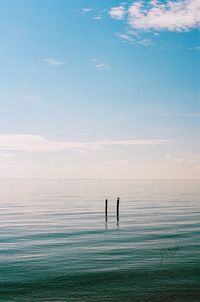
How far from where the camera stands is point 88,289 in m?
26.8

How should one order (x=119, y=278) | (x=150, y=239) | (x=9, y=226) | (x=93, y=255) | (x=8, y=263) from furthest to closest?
(x=9, y=226) < (x=150, y=239) < (x=93, y=255) < (x=8, y=263) < (x=119, y=278)

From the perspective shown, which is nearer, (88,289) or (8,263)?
(88,289)

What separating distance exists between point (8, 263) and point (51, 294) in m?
10.9

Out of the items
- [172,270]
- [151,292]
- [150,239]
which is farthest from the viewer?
[150,239]

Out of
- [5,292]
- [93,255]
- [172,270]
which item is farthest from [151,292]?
[93,255]

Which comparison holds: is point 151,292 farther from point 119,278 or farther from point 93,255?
point 93,255

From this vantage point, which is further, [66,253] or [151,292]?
[66,253]

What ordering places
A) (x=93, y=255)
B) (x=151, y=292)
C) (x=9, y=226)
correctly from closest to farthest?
(x=151, y=292), (x=93, y=255), (x=9, y=226)

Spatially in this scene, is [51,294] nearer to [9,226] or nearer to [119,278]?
[119,278]

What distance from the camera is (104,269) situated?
1281 inches

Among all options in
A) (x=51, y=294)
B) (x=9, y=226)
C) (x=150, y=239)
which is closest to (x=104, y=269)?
(x=51, y=294)

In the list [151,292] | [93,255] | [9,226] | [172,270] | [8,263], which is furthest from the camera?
[9,226]

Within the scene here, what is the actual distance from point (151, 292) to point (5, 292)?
10.4m

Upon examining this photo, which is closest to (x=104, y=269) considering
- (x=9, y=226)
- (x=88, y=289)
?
(x=88, y=289)
